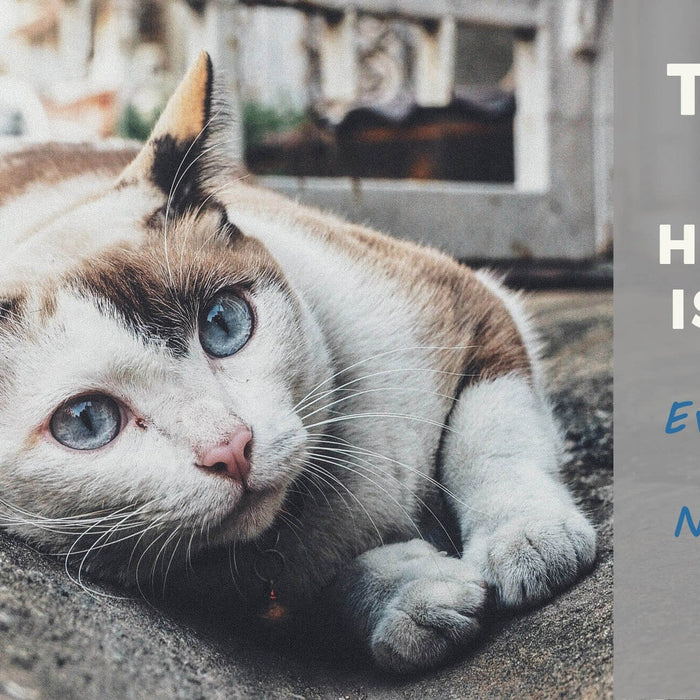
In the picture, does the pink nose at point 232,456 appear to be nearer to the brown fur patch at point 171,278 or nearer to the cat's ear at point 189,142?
the brown fur patch at point 171,278

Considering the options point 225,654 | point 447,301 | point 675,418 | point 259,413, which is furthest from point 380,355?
point 675,418

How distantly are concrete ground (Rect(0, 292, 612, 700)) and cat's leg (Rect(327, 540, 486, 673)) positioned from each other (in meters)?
0.04

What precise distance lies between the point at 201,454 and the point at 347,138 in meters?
3.54

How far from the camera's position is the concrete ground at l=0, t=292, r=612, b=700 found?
37.2 inches

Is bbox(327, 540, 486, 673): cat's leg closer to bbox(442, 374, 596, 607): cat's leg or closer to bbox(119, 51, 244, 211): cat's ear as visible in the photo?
bbox(442, 374, 596, 607): cat's leg

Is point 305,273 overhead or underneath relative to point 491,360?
overhead

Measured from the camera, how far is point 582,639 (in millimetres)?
1195

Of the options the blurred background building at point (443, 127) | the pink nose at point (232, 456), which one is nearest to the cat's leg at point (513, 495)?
the pink nose at point (232, 456)

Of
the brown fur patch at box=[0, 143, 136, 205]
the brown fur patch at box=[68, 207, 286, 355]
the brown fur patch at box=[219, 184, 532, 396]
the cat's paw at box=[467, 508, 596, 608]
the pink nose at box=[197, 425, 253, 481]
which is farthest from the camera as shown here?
the brown fur patch at box=[0, 143, 136, 205]

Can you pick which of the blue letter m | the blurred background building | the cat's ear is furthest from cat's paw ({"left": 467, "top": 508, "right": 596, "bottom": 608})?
the blurred background building

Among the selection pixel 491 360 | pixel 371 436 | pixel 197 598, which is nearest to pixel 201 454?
pixel 197 598

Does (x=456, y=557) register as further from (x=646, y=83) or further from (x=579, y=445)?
(x=646, y=83)

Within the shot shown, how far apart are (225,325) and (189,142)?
347 millimetres

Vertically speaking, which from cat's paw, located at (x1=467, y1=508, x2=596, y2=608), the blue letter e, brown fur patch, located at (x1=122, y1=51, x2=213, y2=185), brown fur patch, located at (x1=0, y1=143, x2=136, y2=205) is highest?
brown fur patch, located at (x1=122, y1=51, x2=213, y2=185)
